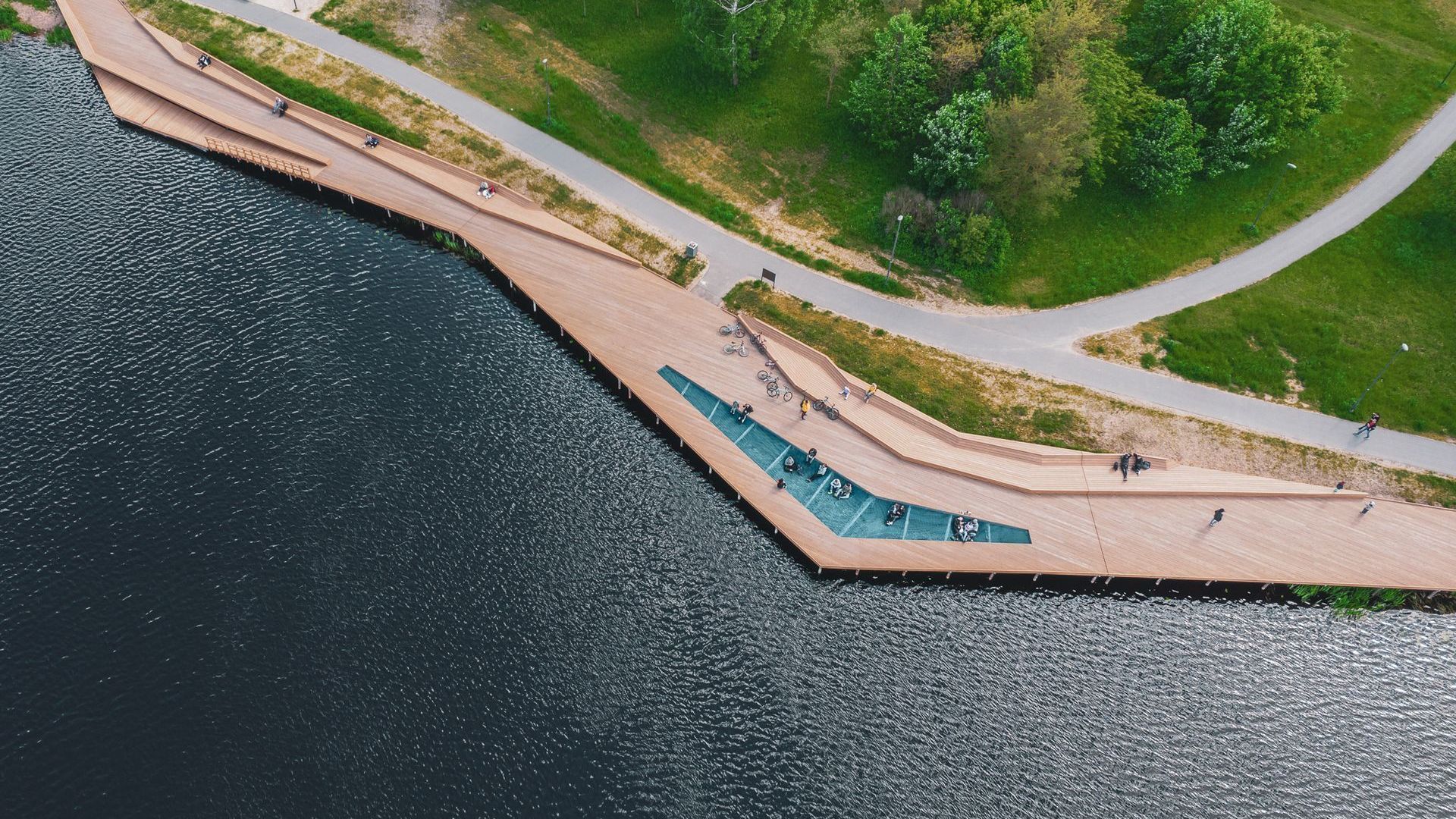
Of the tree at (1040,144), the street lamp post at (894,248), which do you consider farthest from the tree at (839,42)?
the street lamp post at (894,248)

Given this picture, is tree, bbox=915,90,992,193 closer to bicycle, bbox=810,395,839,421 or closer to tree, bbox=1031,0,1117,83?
tree, bbox=1031,0,1117,83

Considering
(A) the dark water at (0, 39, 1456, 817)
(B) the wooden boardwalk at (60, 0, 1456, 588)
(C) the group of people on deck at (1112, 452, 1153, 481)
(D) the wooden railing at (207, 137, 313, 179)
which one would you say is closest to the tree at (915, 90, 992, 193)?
(B) the wooden boardwalk at (60, 0, 1456, 588)

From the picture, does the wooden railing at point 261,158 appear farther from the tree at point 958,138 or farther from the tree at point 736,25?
the tree at point 958,138

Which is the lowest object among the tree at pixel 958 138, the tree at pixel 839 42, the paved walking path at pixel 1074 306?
the paved walking path at pixel 1074 306

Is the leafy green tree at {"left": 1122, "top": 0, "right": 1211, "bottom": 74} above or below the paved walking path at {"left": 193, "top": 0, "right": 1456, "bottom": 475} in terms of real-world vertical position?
above

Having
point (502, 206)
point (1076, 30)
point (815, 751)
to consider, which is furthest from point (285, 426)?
point (1076, 30)

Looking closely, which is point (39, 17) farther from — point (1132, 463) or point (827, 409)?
point (1132, 463)
